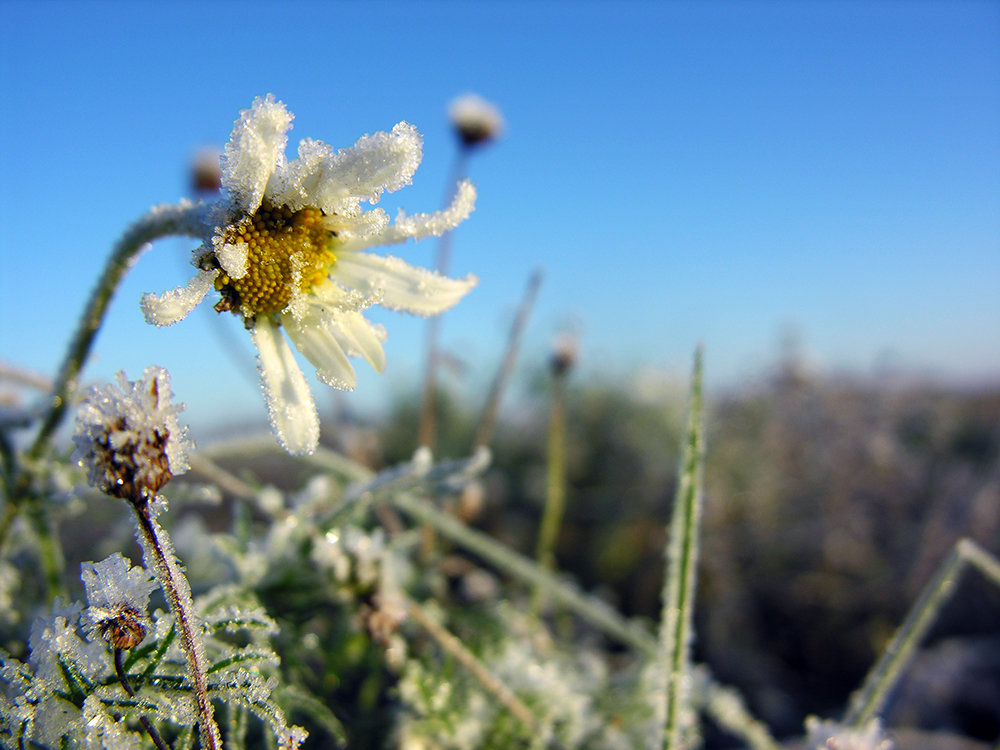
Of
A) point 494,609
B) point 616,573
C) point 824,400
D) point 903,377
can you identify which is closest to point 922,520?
point 824,400

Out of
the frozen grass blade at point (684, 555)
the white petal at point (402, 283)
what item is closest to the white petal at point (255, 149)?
the white petal at point (402, 283)

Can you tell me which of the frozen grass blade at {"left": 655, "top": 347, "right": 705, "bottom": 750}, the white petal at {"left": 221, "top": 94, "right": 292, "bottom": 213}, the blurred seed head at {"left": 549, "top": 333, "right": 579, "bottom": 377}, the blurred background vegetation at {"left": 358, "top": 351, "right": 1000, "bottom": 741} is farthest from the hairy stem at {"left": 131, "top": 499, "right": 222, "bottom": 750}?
the blurred seed head at {"left": 549, "top": 333, "right": 579, "bottom": 377}

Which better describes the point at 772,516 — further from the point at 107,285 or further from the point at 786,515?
the point at 107,285

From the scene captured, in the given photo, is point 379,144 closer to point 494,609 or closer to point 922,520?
point 494,609

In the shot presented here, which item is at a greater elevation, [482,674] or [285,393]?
[285,393]

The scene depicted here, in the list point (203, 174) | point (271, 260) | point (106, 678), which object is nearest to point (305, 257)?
point (271, 260)

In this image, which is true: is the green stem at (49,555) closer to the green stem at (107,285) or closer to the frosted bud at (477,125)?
the green stem at (107,285)
